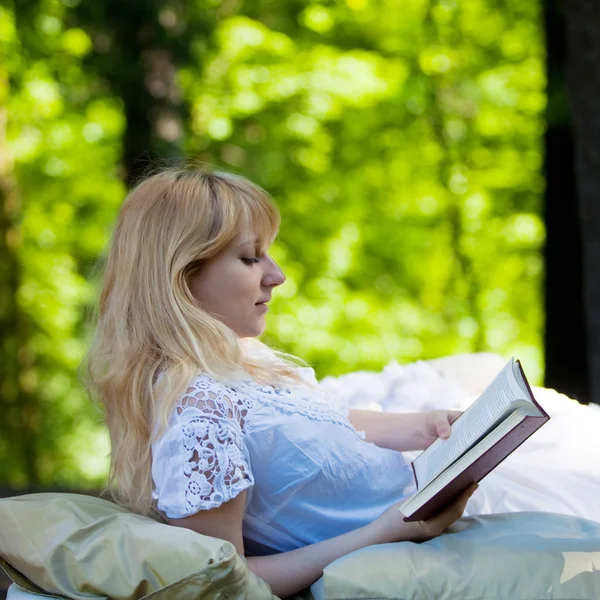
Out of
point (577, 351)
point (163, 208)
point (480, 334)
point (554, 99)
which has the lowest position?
point (480, 334)

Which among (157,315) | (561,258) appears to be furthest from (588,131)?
(157,315)

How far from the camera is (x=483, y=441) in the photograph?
1252mm

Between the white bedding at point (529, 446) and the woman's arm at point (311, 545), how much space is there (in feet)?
1.22

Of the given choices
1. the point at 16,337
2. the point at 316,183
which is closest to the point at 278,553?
the point at 316,183

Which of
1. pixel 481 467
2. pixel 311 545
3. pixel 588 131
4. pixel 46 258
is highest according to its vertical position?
pixel 588 131

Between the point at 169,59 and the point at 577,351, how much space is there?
9.47 ft

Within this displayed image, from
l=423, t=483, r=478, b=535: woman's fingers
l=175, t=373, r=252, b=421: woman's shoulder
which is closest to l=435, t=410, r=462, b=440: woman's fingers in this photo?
l=423, t=483, r=478, b=535: woman's fingers

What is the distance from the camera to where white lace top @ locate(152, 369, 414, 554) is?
1.48m

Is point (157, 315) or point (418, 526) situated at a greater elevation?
point (157, 315)

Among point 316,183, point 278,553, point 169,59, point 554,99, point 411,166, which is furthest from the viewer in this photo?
point 411,166

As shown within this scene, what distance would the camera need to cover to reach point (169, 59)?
538 centimetres

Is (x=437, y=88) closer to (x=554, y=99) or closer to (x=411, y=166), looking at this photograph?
(x=411, y=166)

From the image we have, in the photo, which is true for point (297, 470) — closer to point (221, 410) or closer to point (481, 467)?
point (221, 410)

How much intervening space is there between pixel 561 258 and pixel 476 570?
12.5 feet
